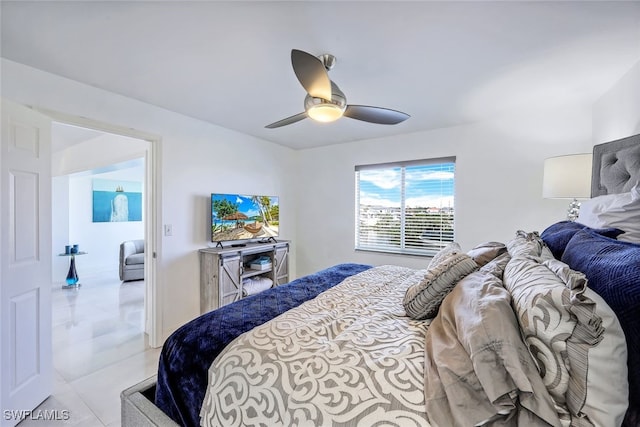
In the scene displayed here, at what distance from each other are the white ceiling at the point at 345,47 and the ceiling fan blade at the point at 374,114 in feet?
0.95

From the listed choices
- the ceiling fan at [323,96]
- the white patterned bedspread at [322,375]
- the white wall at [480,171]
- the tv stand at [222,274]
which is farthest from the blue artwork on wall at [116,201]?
the white patterned bedspread at [322,375]

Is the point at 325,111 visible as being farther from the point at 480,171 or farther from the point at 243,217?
the point at 480,171

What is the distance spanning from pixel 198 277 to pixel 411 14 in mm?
3159

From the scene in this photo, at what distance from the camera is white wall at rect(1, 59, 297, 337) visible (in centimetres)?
206

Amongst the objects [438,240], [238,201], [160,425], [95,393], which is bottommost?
[95,393]

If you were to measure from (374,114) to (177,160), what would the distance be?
85.9 inches

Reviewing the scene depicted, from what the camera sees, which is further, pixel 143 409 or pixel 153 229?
pixel 153 229

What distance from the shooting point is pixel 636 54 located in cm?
176

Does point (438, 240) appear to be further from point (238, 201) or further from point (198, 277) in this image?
point (198, 277)

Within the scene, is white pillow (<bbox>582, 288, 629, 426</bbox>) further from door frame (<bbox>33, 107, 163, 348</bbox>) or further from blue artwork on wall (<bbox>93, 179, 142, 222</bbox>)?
blue artwork on wall (<bbox>93, 179, 142, 222</bbox>)

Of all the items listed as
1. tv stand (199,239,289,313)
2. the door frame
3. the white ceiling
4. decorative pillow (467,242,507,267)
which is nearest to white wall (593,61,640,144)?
the white ceiling

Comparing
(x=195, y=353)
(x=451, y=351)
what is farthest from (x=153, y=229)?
(x=451, y=351)

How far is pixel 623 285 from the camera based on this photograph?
0.72m

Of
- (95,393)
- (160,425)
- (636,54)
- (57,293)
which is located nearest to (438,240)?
(636,54)
